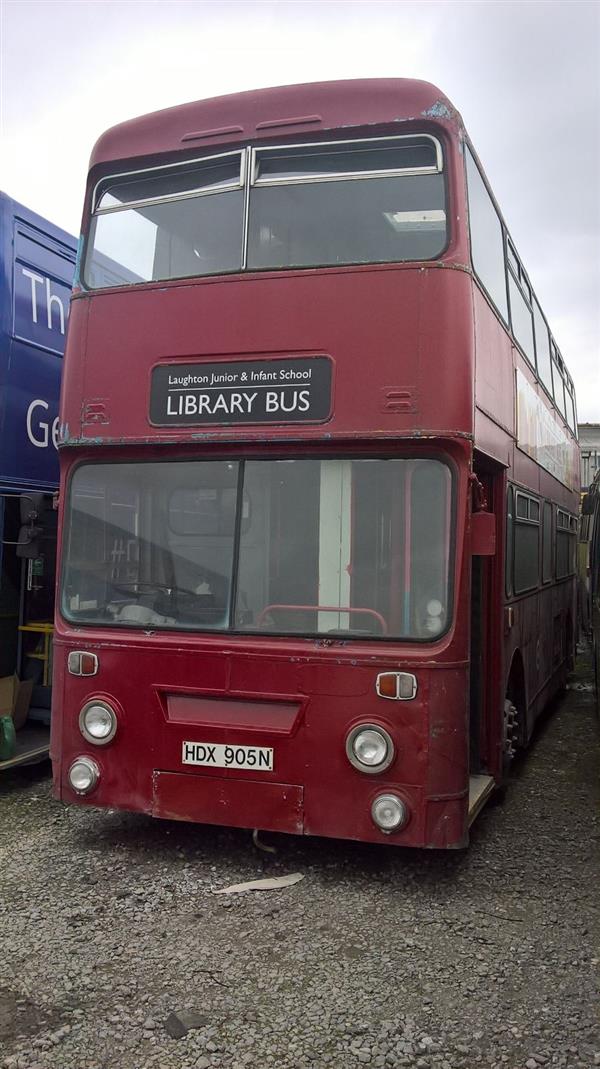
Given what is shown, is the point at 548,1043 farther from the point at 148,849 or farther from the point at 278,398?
the point at 278,398

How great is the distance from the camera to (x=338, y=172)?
5.07 meters

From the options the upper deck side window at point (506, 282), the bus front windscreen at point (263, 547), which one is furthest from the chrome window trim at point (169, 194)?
the bus front windscreen at point (263, 547)

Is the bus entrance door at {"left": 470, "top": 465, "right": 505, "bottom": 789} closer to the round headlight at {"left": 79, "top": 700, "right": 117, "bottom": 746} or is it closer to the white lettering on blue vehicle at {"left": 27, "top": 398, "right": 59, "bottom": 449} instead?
the round headlight at {"left": 79, "top": 700, "right": 117, "bottom": 746}

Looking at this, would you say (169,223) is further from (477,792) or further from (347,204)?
(477,792)

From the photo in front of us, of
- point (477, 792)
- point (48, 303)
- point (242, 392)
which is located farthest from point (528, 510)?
point (48, 303)

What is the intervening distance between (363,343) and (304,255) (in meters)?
0.66

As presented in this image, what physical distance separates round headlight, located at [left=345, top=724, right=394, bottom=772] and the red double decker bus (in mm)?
11

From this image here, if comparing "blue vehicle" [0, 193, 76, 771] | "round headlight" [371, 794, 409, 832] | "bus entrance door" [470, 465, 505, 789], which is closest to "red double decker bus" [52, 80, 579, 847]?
"round headlight" [371, 794, 409, 832]

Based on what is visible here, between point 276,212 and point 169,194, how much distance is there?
75 cm

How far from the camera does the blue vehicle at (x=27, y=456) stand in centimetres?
653

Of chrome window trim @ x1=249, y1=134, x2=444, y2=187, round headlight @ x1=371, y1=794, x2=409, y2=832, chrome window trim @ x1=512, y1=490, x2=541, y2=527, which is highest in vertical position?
chrome window trim @ x1=249, y1=134, x2=444, y2=187

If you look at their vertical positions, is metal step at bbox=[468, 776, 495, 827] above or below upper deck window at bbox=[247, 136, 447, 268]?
below

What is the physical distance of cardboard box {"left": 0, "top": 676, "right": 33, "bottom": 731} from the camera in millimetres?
6781

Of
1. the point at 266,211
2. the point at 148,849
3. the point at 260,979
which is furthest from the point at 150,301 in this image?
the point at 260,979
